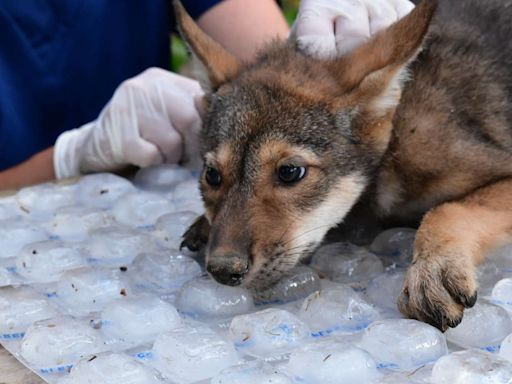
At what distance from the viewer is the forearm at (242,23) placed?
3.48 meters

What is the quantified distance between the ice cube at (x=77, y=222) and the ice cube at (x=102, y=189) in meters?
0.17

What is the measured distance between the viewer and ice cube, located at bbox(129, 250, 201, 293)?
1.97 meters

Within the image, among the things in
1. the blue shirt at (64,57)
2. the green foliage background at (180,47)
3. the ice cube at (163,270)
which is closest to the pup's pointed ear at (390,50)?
the ice cube at (163,270)

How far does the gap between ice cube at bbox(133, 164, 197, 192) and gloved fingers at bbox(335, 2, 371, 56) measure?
31.8 inches

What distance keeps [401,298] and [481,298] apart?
20 cm

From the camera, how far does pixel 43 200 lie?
2.63 meters

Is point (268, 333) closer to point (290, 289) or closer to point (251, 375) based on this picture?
point (251, 375)

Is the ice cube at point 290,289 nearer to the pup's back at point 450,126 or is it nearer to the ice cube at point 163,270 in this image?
the ice cube at point 163,270

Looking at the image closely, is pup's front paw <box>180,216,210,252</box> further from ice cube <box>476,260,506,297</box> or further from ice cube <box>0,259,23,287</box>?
ice cube <box>476,260,506,297</box>

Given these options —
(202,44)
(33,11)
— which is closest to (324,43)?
(202,44)

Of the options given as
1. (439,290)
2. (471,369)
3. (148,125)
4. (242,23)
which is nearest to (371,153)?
(439,290)

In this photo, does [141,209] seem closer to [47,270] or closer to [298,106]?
[47,270]

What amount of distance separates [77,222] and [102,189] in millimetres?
352

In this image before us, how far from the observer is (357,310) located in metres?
1.72
